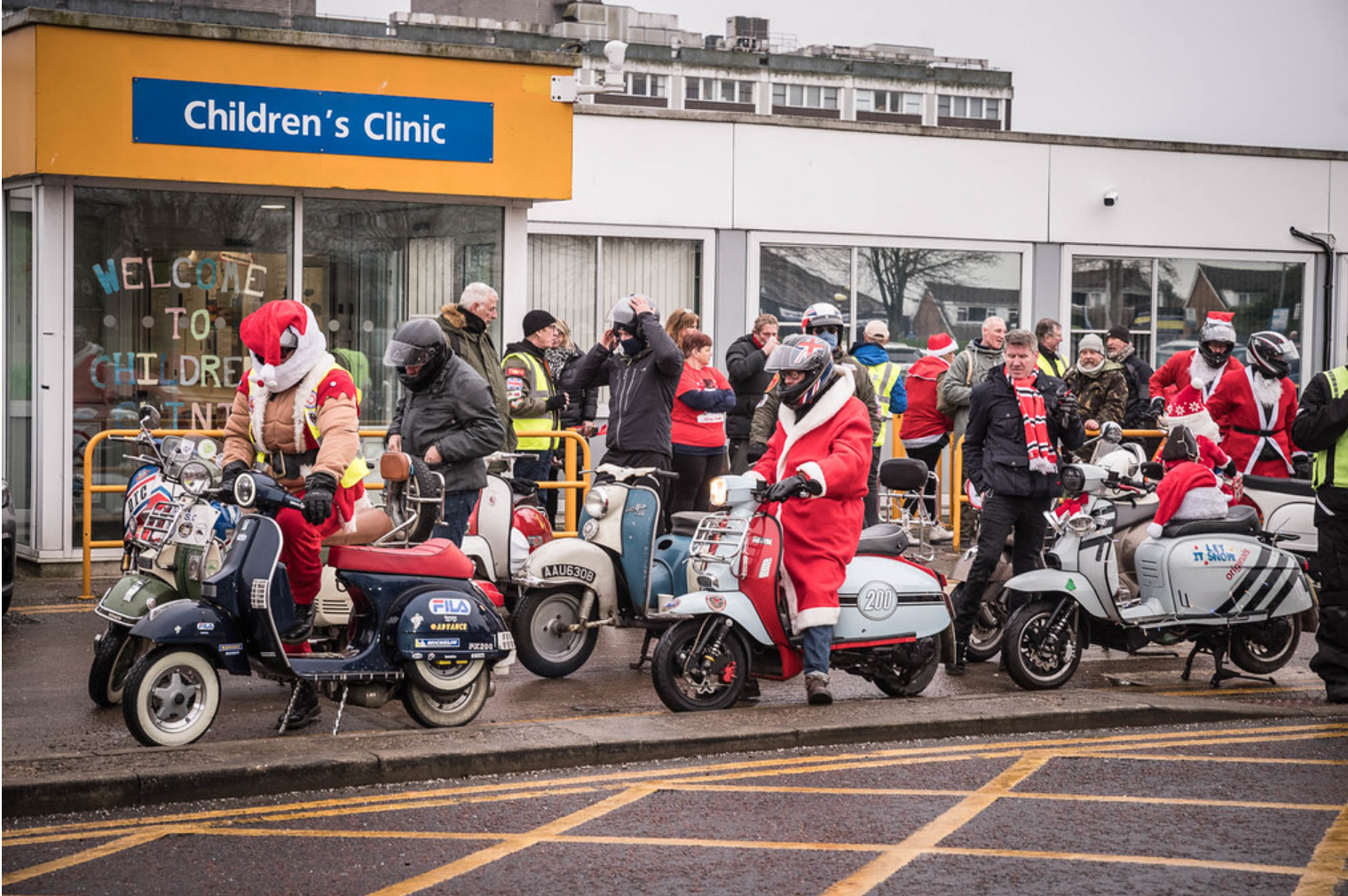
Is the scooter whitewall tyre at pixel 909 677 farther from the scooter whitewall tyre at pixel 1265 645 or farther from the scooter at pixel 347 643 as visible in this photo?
the scooter at pixel 347 643

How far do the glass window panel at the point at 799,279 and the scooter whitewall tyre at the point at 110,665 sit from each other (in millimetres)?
11248

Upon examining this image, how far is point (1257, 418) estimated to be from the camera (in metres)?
12.8

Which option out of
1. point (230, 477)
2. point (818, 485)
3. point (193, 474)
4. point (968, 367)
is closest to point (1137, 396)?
point (968, 367)

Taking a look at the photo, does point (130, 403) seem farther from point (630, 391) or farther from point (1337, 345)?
point (1337, 345)

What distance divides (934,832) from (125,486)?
8136 mm

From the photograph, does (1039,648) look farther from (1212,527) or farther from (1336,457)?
(1336,457)

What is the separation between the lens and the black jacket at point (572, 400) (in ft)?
44.9

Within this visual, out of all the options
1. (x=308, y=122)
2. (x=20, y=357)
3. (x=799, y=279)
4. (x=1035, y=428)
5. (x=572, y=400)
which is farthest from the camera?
(x=799, y=279)

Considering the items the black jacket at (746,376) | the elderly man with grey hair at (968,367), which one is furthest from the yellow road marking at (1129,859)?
the elderly man with grey hair at (968,367)

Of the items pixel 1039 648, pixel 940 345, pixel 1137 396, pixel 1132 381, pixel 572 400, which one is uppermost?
pixel 940 345

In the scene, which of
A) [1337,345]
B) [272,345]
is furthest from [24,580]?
[1337,345]

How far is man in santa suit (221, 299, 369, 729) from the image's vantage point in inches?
308

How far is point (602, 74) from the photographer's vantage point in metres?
14.4

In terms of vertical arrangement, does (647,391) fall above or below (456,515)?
above
